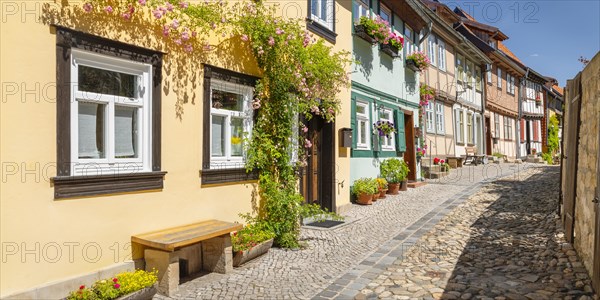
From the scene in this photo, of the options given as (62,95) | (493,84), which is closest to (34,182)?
(62,95)

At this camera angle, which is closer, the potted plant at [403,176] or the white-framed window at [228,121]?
the white-framed window at [228,121]

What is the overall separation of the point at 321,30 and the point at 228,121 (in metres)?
3.27

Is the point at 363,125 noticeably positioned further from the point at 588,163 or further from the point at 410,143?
the point at 588,163

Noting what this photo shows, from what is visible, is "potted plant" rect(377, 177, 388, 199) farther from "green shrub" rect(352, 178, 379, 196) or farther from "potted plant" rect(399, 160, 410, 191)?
"potted plant" rect(399, 160, 410, 191)

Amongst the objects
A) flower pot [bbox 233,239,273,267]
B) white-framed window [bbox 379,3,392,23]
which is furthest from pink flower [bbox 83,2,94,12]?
white-framed window [bbox 379,3,392,23]

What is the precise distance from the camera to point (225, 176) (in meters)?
5.92

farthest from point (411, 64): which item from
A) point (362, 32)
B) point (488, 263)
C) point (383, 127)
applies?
point (488, 263)

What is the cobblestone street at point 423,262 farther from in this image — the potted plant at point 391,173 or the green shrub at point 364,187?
the potted plant at point 391,173

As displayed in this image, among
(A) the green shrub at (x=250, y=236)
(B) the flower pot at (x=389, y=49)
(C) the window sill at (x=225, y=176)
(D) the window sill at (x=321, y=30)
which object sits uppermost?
(B) the flower pot at (x=389, y=49)

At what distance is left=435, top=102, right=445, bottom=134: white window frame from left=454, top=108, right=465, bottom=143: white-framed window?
180 centimetres

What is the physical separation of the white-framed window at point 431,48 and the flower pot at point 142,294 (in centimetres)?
1447

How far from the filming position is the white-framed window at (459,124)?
768 inches

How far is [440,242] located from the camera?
21.7ft

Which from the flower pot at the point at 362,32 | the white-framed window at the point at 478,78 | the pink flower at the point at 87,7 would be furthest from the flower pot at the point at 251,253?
the white-framed window at the point at 478,78
